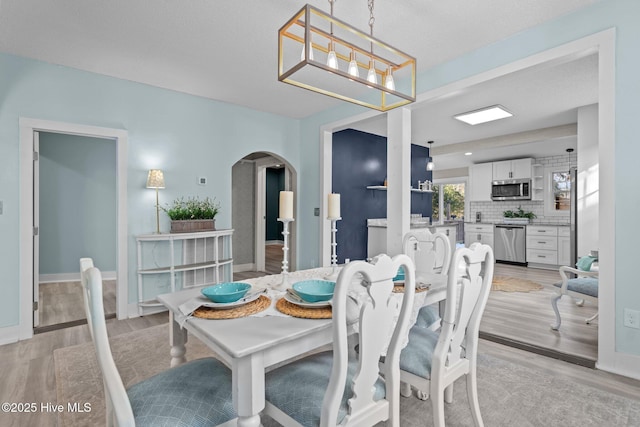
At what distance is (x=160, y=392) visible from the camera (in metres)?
1.19

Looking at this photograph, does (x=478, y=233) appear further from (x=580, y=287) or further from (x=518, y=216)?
(x=580, y=287)

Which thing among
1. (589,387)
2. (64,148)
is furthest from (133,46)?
(589,387)

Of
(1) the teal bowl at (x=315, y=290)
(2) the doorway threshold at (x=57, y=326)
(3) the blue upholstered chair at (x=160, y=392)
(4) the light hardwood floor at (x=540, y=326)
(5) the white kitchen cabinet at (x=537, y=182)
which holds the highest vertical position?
(5) the white kitchen cabinet at (x=537, y=182)

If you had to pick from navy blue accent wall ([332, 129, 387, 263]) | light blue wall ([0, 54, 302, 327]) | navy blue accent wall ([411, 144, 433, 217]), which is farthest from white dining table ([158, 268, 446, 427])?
navy blue accent wall ([411, 144, 433, 217])

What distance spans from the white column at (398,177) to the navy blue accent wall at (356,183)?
1.50 metres

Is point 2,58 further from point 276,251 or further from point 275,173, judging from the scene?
point 275,173

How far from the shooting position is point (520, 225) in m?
6.65

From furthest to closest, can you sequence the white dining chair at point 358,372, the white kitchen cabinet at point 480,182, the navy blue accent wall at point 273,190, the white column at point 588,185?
the navy blue accent wall at point 273,190 < the white kitchen cabinet at point 480,182 < the white column at point 588,185 < the white dining chair at point 358,372

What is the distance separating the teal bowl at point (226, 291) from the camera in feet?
4.70

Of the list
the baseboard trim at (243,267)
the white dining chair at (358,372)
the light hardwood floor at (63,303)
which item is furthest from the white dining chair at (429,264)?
the baseboard trim at (243,267)

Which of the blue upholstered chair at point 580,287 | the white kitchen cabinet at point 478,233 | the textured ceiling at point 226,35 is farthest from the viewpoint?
the white kitchen cabinet at point 478,233

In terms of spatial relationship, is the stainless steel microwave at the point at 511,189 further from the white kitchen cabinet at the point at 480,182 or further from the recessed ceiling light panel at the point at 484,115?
the recessed ceiling light panel at the point at 484,115

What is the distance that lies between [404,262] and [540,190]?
7251 mm

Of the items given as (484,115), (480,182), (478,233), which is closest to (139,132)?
(484,115)
